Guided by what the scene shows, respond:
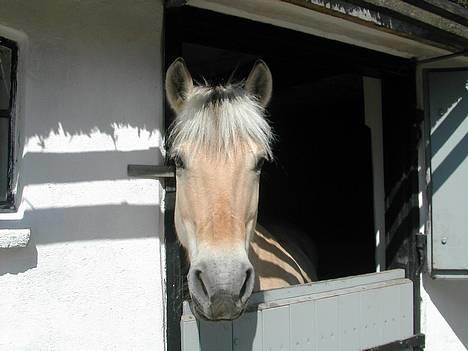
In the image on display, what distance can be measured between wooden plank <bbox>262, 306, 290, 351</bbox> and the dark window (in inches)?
49.0

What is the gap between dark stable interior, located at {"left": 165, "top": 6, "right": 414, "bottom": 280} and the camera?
7.48 feet

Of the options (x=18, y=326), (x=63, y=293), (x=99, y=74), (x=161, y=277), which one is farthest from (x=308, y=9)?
(x=18, y=326)

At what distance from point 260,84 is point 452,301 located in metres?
2.25

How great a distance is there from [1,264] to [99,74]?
2.67 ft

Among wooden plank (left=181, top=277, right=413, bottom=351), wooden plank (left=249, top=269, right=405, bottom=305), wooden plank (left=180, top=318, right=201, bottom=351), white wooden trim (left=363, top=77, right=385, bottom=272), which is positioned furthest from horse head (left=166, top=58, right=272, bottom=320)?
white wooden trim (left=363, top=77, right=385, bottom=272)

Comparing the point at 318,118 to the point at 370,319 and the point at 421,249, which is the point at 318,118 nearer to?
the point at 421,249

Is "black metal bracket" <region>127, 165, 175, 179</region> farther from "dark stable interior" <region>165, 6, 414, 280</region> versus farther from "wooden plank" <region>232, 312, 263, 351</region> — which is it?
"wooden plank" <region>232, 312, 263, 351</region>

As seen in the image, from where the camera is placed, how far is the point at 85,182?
5.92 feet

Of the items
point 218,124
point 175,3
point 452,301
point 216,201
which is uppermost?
point 175,3

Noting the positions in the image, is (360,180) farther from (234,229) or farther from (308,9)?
(234,229)

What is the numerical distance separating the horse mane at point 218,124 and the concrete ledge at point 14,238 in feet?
2.13

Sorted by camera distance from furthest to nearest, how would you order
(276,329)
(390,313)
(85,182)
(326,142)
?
(326,142) < (390,313) < (276,329) < (85,182)

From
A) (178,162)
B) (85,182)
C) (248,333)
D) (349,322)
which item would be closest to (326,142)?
(349,322)

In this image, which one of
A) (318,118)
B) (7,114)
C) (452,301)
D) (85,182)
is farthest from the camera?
(318,118)
